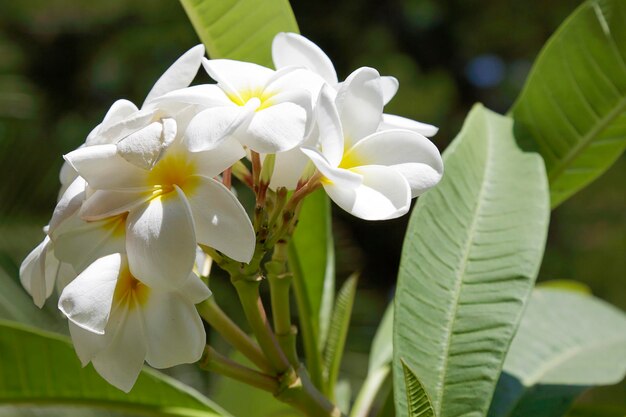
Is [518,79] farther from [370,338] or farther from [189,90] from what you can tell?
[189,90]

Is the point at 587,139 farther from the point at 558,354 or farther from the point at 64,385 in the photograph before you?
the point at 64,385

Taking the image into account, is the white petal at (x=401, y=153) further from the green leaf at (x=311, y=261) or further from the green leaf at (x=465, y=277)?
the green leaf at (x=311, y=261)

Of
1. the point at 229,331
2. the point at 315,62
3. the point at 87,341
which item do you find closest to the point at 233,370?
the point at 229,331

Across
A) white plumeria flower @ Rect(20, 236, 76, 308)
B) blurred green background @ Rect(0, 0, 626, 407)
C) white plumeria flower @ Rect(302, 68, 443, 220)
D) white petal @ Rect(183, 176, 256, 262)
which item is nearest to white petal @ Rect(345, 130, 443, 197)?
white plumeria flower @ Rect(302, 68, 443, 220)

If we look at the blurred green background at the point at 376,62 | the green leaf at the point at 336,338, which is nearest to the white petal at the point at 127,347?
the green leaf at the point at 336,338

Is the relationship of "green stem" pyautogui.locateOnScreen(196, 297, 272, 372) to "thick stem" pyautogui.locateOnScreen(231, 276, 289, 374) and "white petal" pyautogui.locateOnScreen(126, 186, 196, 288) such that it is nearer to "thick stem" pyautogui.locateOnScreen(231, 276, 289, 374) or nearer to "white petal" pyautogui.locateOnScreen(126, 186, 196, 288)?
"thick stem" pyautogui.locateOnScreen(231, 276, 289, 374)

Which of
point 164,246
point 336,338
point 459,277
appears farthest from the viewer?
point 336,338
